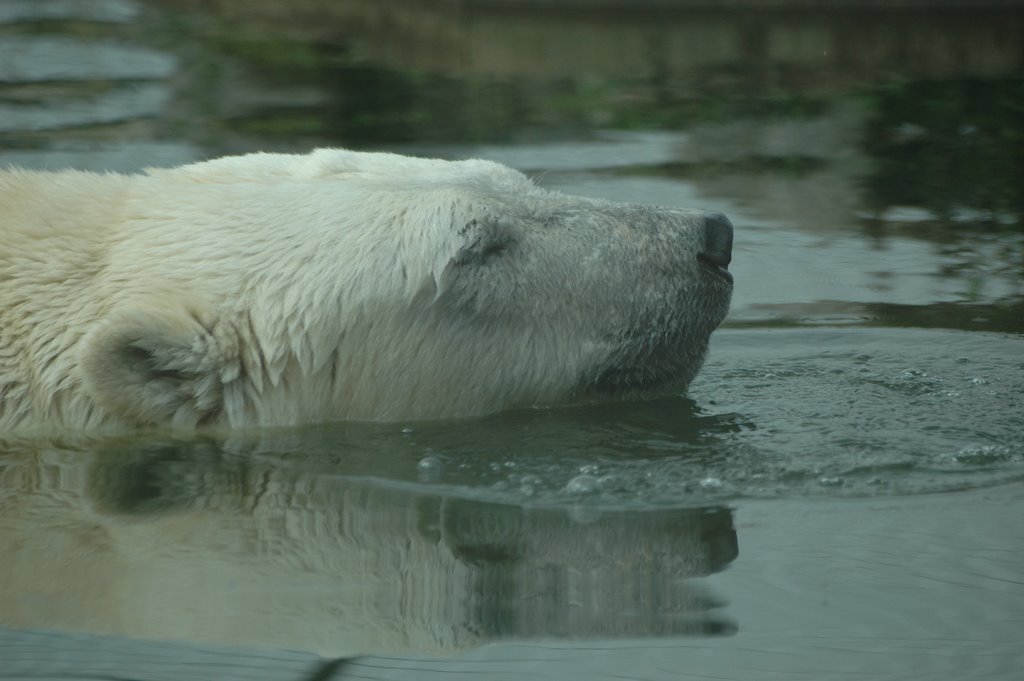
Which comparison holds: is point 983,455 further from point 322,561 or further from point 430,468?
point 322,561

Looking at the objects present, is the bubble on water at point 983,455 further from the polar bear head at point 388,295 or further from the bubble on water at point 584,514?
the bubble on water at point 584,514

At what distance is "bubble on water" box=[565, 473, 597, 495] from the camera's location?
11.0ft

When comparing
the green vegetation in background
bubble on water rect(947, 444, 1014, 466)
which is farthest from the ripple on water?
the green vegetation in background

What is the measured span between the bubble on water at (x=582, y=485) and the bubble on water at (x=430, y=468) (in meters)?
0.32

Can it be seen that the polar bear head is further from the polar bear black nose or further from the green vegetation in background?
the green vegetation in background

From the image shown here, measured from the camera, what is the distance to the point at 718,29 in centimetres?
986

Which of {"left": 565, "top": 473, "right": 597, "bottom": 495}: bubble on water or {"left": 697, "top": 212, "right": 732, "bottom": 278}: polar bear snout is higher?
{"left": 697, "top": 212, "right": 732, "bottom": 278}: polar bear snout

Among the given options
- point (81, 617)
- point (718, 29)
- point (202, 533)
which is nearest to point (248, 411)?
point (202, 533)

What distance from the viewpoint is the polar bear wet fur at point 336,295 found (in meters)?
→ 3.59

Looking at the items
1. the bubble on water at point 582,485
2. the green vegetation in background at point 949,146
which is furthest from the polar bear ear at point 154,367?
the green vegetation in background at point 949,146

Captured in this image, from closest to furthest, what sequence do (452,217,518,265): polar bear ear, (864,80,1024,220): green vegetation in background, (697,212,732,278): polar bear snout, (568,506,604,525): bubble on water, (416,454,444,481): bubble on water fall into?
(568,506,604,525): bubble on water, (416,454,444,481): bubble on water, (452,217,518,265): polar bear ear, (697,212,732,278): polar bear snout, (864,80,1024,220): green vegetation in background

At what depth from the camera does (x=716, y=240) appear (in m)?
3.98

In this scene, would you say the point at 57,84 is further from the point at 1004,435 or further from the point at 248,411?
the point at 1004,435

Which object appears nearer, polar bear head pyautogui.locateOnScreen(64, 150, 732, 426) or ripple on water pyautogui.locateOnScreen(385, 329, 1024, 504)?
ripple on water pyautogui.locateOnScreen(385, 329, 1024, 504)
